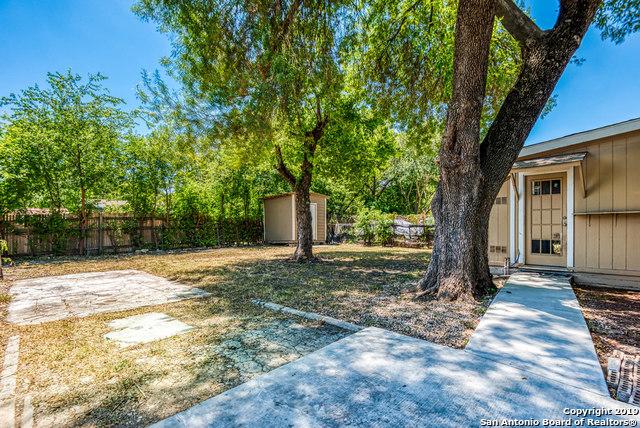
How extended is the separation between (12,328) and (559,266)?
8174mm

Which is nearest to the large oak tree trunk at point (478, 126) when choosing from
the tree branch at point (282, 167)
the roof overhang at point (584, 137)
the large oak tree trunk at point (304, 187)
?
the roof overhang at point (584, 137)

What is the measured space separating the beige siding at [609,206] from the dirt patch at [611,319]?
1.69 ft

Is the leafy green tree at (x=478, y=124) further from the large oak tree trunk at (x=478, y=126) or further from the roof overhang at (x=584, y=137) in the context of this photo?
the roof overhang at (x=584, y=137)

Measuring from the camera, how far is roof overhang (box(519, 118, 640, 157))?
15.4 ft

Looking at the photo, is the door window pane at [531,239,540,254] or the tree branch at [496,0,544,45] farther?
the door window pane at [531,239,540,254]

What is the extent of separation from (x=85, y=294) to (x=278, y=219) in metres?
10.8

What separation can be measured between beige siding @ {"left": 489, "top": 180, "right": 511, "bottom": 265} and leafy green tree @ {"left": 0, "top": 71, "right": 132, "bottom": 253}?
12150 millimetres

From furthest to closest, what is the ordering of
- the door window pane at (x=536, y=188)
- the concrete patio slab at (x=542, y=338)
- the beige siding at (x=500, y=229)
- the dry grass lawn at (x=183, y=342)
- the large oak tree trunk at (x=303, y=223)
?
1. the large oak tree trunk at (x=303, y=223)
2. the beige siding at (x=500, y=229)
3. the door window pane at (x=536, y=188)
4. the concrete patio slab at (x=542, y=338)
5. the dry grass lawn at (x=183, y=342)

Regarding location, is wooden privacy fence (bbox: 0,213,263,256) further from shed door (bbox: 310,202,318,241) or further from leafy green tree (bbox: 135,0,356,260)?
leafy green tree (bbox: 135,0,356,260)

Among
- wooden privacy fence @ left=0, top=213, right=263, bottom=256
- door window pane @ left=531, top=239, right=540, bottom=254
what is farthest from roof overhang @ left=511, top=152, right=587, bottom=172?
wooden privacy fence @ left=0, top=213, right=263, bottom=256

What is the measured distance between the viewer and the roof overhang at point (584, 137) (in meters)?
4.71

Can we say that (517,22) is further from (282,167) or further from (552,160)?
(282,167)

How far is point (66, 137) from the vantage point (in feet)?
32.2

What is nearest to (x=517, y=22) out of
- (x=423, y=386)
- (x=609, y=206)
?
(x=609, y=206)
